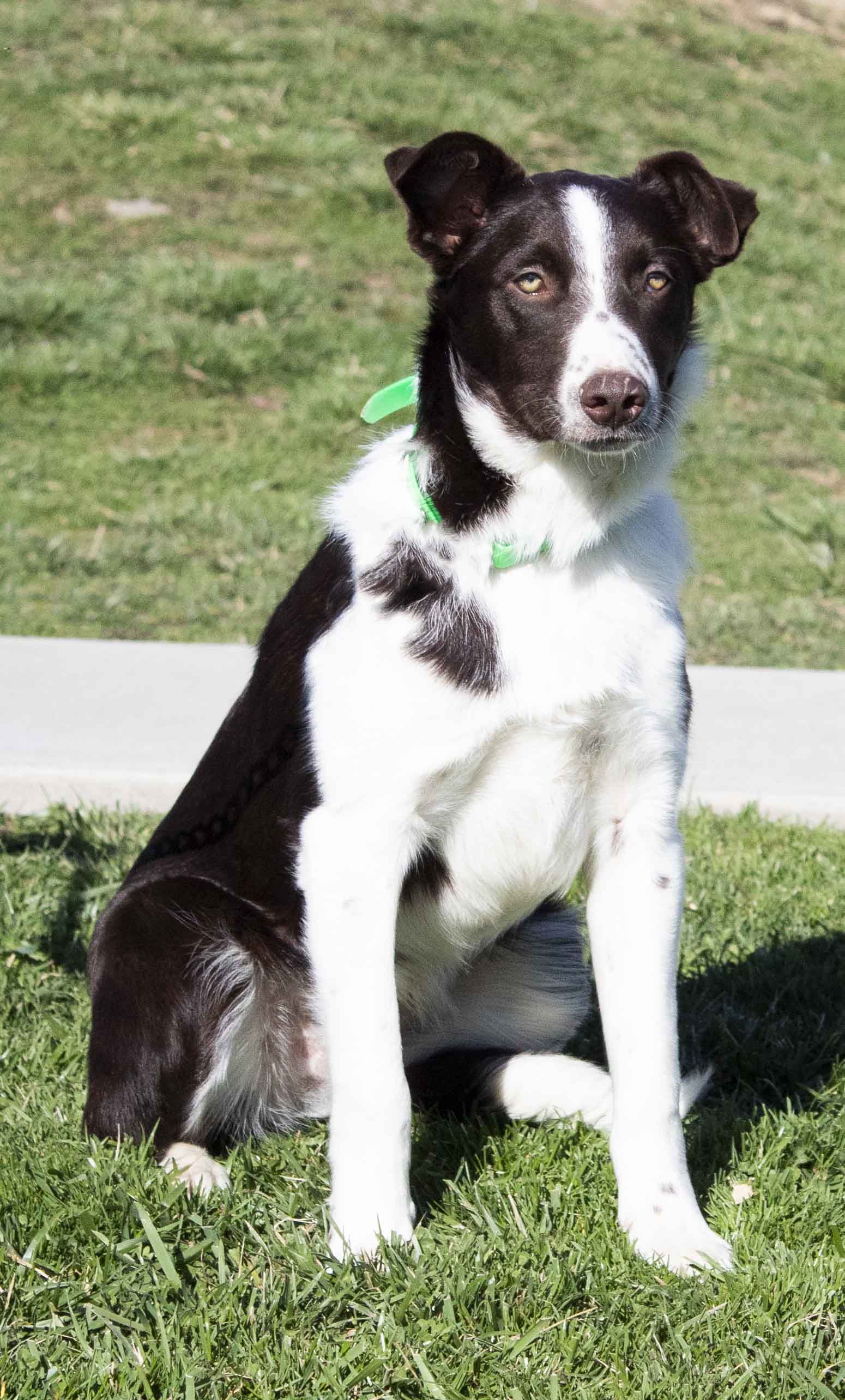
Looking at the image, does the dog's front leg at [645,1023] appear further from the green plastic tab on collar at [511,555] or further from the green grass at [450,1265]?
the green plastic tab on collar at [511,555]

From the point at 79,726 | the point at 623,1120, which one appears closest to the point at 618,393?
the point at 623,1120

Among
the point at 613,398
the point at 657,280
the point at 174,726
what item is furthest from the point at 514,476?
the point at 174,726

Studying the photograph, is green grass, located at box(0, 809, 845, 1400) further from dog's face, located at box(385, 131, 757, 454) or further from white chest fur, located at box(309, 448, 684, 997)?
dog's face, located at box(385, 131, 757, 454)

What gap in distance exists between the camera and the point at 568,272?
2459 mm

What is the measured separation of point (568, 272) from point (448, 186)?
0.29 m

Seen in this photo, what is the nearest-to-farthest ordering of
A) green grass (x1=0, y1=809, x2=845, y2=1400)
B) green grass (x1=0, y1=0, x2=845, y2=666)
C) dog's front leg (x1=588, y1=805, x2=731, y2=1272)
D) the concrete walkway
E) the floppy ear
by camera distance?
green grass (x1=0, y1=809, x2=845, y2=1400), dog's front leg (x1=588, y1=805, x2=731, y2=1272), the floppy ear, the concrete walkway, green grass (x1=0, y1=0, x2=845, y2=666)

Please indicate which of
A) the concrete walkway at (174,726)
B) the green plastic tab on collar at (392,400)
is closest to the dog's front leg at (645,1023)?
the green plastic tab on collar at (392,400)

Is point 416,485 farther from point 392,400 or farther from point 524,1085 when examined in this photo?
point 524,1085

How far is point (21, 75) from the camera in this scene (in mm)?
10172

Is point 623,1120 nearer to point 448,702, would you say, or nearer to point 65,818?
point 448,702

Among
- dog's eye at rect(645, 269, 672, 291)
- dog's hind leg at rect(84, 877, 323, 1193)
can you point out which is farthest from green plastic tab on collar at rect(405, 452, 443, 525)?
dog's hind leg at rect(84, 877, 323, 1193)

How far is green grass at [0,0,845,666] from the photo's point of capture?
7055mm

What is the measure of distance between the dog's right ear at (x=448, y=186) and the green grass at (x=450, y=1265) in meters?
1.59

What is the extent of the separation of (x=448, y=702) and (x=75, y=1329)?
107 cm
